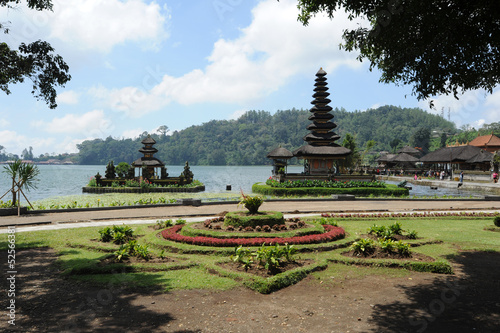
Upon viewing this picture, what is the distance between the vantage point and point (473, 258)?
11094 mm

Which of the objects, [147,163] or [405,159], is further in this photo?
[405,159]

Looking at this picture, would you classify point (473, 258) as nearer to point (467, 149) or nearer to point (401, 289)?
point (401, 289)

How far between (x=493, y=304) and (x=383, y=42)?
23.1 feet

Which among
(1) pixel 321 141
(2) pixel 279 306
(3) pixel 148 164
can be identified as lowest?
(2) pixel 279 306

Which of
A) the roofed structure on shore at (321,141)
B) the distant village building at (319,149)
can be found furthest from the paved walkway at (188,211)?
the roofed structure on shore at (321,141)

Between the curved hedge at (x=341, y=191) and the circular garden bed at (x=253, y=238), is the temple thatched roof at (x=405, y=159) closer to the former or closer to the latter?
the curved hedge at (x=341, y=191)

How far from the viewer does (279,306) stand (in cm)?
737

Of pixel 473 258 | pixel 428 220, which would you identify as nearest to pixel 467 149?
pixel 428 220

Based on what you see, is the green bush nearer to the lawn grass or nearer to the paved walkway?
the lawn grass

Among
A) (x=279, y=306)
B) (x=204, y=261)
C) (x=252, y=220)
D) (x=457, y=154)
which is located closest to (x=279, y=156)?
(x=252, y=220)

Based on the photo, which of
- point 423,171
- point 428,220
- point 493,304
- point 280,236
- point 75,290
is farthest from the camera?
point 423,171

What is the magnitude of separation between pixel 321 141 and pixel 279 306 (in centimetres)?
4466

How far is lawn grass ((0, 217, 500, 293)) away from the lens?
8750mm

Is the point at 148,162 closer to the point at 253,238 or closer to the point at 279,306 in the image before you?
the point at 253,238
